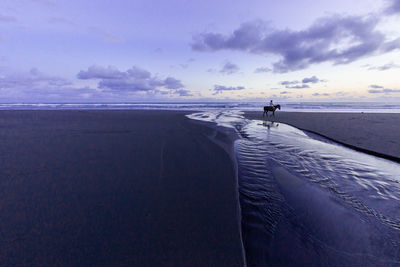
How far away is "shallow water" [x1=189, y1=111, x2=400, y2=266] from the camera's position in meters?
2.45

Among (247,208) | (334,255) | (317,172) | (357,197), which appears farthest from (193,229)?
(317,172)

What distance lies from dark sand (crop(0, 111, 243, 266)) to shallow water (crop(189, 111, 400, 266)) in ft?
1.50

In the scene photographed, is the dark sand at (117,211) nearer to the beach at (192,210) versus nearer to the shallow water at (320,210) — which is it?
the beach at (192,210)

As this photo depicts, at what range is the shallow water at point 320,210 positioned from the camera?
2.45m

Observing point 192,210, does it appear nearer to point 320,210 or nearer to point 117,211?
point 117,211

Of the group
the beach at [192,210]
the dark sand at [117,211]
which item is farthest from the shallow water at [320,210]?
the dark sand at [117,211]

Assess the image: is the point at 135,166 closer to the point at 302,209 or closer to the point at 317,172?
the point at 302,209

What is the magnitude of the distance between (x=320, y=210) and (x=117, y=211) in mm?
3927

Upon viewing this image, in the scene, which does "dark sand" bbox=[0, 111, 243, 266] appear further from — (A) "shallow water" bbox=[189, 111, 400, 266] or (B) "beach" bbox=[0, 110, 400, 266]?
(A) "shallow water" bbox=[189, 111, 400, 266]

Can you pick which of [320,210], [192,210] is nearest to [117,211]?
[192,210]

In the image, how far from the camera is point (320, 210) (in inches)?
137

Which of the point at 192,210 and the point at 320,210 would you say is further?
the point at 320,210

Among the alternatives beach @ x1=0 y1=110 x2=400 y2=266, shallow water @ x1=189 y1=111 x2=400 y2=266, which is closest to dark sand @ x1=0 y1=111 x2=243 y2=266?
beach @ x1=0 y1=110 x2=400 y2=266

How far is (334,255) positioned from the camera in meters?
2.43
